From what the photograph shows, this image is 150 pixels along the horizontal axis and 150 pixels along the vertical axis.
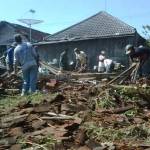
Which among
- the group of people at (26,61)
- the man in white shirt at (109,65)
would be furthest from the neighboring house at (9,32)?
the group of people at (26,61)

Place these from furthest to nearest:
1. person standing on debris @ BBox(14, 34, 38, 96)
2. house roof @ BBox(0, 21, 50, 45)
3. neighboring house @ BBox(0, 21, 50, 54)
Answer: house roof @ BBox(0, 21, 50, 45), neighboring house @ BBox(0, 21, 50, 54), person standing on debris @ BBox(14, 34, 38, 96)

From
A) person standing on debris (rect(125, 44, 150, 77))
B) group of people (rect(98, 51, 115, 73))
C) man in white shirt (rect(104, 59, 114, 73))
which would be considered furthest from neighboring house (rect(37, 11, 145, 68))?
person standing on debris (rect(125, 44, 150, 77))

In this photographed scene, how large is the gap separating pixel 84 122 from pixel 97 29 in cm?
2599

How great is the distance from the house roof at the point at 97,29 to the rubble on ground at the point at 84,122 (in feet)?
65.3

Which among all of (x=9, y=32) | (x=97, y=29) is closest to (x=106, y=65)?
(x=97, y=29)

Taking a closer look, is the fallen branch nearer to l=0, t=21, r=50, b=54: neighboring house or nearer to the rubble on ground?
the rubble on ground

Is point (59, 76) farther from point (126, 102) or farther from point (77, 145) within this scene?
point (77, 145)

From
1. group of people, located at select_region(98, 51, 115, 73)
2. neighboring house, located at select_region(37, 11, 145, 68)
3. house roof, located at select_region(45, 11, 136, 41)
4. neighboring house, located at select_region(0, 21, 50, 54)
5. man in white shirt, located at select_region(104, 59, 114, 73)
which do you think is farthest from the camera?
neighboring house, located at select_region(0, 21, 50, 54)

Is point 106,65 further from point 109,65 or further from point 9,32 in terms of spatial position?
point 9,32

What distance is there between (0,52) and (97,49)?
9558 mm

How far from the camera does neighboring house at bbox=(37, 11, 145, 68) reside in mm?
30516

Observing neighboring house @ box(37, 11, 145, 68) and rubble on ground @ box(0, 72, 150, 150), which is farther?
neighboring house @ box(37, 11, 145, 68)

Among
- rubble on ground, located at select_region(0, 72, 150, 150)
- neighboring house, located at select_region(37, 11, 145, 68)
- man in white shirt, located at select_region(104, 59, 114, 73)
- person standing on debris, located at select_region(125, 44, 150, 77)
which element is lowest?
rubble on ground, located at select_region(0, 72, 150, 150)

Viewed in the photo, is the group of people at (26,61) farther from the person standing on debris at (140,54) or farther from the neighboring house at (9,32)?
the neighboring house at (9,32)
